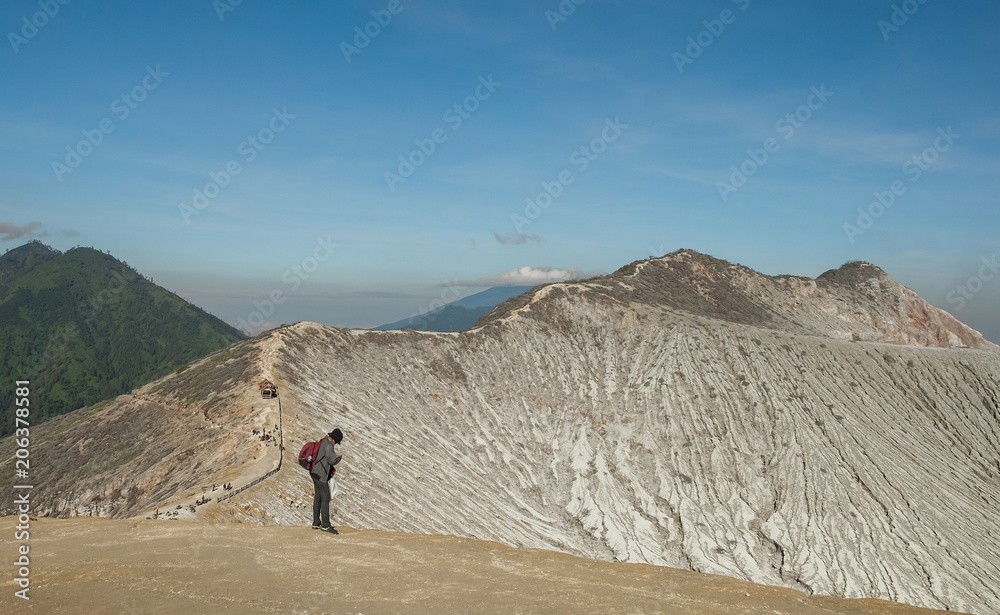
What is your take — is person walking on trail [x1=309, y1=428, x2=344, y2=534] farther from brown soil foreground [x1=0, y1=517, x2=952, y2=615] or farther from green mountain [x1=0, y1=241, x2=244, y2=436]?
green mountain [x1=0, y1=241, x2=244, y2=436]

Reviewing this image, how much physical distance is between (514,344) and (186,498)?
43.4m

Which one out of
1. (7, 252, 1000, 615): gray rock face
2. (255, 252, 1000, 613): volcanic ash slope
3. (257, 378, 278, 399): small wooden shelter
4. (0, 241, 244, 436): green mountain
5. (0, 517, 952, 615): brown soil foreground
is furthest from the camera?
(0, 241, 244, 436): green mountain

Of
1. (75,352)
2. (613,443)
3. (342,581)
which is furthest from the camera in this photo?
(75,352)

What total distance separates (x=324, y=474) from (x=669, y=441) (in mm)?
47594

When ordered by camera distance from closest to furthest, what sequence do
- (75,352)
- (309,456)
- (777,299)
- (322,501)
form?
(322,501), (309,456), (777,299), (75,352)

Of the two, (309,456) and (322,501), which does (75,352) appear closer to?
(309,456)

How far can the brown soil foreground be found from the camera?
9008 millimetres

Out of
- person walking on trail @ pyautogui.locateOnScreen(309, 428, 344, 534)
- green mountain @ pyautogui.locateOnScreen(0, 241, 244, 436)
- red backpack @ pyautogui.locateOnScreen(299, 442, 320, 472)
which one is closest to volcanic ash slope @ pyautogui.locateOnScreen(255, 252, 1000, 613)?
person walking on trail @ pyautogui.locateOnScreen(309, 428, 344, 534)

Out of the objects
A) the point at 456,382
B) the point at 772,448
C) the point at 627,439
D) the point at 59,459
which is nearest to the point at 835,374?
the point at 772,448

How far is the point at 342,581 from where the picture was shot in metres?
10.0

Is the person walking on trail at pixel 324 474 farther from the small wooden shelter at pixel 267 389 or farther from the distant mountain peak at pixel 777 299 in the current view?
the distant mountain peak at pixel 777 299

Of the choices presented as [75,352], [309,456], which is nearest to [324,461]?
[309,456]

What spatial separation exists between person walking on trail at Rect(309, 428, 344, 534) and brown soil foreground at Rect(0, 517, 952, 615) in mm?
1023

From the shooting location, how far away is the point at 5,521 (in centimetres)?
1422
